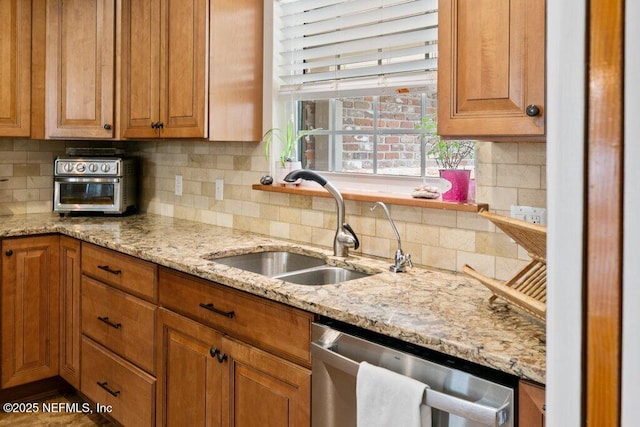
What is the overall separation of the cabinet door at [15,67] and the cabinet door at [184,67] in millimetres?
853

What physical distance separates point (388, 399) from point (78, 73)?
262 cm

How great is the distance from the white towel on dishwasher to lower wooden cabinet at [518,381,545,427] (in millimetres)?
209

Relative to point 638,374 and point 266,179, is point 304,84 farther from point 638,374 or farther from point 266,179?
point 638,374

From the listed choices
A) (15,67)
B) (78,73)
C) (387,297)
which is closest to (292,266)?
(387,297)

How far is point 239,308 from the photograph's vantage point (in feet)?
6.25

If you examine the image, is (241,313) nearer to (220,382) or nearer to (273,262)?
(220,382)

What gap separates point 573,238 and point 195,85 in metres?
2.27

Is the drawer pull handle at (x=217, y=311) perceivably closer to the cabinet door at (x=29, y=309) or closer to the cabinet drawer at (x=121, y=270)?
the cabinet drawer at (x=121, y=270)

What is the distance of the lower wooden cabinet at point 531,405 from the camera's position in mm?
1160

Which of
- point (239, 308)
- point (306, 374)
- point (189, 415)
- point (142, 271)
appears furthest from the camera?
point (142, 271)

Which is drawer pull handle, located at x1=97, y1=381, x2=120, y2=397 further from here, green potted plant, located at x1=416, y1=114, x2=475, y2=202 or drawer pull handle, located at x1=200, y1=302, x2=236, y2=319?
green potted plant, located at x1=416, y1=114, x2=475, y2=202

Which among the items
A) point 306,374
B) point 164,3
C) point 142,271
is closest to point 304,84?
point 164,3

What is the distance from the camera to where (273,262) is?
2.55 metres

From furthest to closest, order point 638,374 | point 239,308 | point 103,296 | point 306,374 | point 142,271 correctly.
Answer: point 103,296, point 142,271, point 239,308, point 306,374, point 638,374
